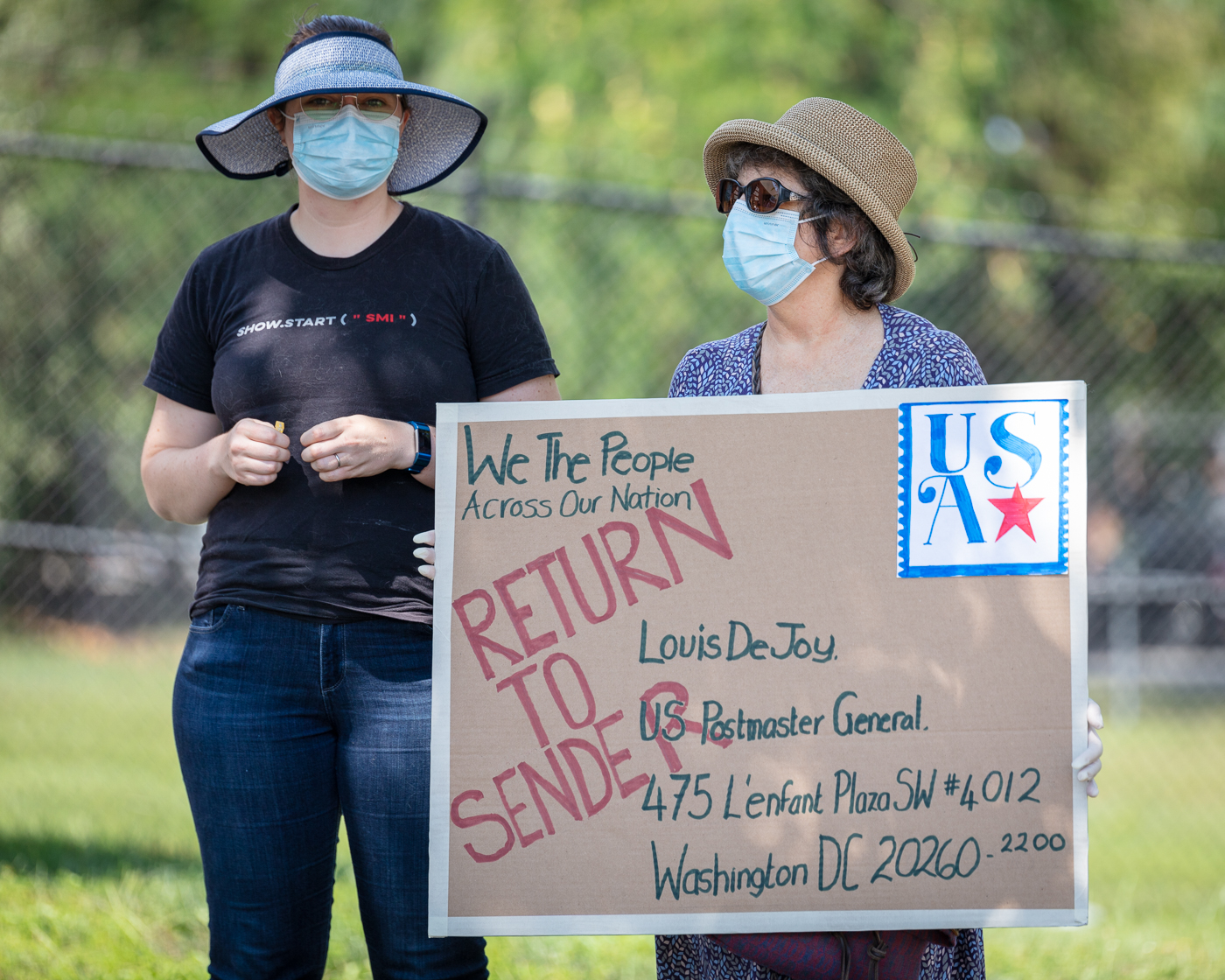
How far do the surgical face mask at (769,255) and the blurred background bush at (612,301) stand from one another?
2.28 m

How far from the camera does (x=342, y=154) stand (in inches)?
86.4

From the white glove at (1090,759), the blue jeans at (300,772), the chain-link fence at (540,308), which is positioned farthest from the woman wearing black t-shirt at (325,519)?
the chain-link fence at (540,308)

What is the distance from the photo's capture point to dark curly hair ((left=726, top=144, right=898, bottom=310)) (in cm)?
220

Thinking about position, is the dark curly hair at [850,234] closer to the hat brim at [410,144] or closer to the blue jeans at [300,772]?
the hat brim at [410,144]

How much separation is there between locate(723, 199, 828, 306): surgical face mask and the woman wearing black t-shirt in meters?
0.41

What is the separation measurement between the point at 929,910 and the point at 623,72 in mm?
8073

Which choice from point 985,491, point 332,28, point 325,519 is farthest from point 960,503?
point 332,28

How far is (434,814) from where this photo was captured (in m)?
2.04

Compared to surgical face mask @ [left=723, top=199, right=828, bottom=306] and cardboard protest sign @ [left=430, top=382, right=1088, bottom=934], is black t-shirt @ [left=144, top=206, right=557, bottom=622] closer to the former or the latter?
cardboard protest sign @ [left=430, top=382, right=1088, bottom=934]

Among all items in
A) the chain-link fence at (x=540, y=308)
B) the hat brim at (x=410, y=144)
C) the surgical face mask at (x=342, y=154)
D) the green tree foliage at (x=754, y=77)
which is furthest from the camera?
the green tree foliage at (x=754, y=77)

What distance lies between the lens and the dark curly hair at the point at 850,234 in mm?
2197

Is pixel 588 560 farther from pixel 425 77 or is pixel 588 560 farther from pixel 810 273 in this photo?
pixel 425 77

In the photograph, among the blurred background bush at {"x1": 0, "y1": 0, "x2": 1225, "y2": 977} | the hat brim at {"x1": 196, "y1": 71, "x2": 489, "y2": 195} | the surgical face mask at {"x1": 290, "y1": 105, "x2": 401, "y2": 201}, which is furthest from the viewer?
the blurred background bush at {"x1": 0, "y1": 0, "x2": 1225, "y2": 977}

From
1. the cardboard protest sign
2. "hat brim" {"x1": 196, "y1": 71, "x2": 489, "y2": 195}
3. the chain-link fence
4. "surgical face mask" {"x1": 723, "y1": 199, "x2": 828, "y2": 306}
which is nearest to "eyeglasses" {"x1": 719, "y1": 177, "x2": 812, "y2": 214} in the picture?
"surgical face mask" {"x1": 723, "y1": 199, "x2": 828, "y2": 306}
